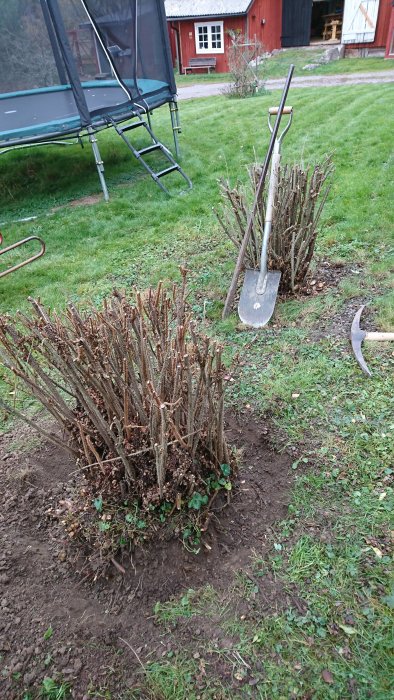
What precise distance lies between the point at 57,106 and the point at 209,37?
14.5 metres

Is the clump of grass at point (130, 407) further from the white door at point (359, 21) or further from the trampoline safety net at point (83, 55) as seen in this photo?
the white door at point (359, 21)

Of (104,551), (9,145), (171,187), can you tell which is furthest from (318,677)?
(9,145)

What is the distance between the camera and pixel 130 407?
1970 mm

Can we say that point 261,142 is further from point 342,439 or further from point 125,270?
point 342,439

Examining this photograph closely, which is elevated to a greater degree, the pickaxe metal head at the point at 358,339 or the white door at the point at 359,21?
the white door at the point at 359,21

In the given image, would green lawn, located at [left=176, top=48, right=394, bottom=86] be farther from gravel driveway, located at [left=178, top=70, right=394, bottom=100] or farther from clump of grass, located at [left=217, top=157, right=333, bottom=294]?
clump of grass, located at [left=217, top=157, right=333, bottom=294]

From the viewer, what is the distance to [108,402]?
190 cm

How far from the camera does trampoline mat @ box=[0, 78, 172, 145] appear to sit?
6.09m

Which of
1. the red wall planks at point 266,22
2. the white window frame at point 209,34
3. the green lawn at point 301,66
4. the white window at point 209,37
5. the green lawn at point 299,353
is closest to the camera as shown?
the green lawn at point 299,353

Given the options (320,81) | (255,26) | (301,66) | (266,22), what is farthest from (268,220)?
(266,22)

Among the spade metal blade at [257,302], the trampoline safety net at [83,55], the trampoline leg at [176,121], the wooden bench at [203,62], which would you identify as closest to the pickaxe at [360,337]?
the spade metal blade at [257,302]

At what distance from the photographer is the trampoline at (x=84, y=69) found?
610cm

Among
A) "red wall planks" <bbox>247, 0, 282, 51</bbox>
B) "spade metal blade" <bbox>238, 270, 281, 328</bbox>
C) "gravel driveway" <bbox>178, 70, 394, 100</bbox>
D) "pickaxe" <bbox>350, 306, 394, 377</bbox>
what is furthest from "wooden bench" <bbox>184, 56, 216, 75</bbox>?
"pickaxe" <bbox>350, 306, 394, 377</bbox>

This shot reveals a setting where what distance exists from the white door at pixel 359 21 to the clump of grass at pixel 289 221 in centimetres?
1737
